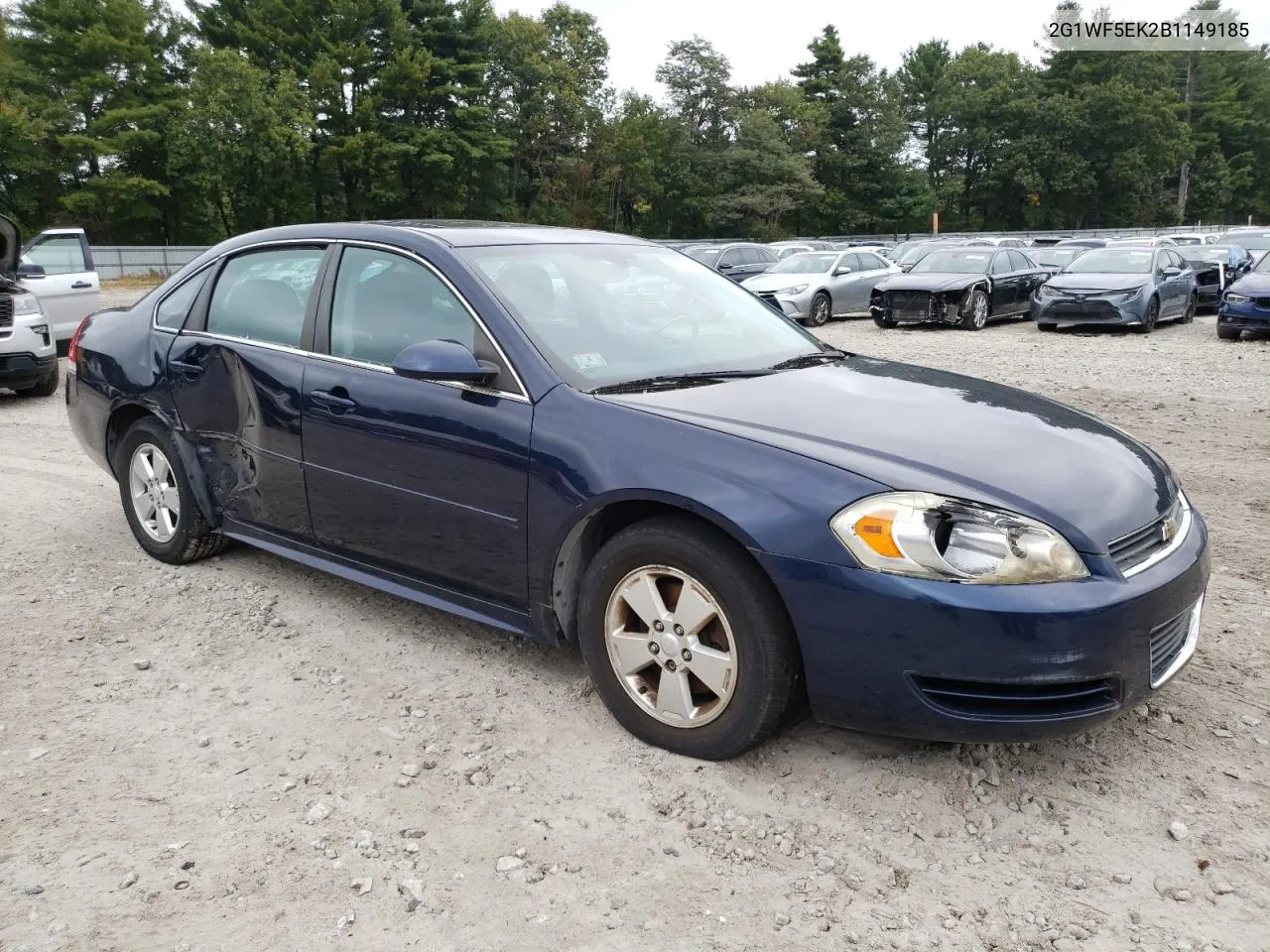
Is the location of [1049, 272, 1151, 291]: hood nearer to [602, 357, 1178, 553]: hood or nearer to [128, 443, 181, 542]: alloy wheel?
[602, 357, 1178, 553]: hood

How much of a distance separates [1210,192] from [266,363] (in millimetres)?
87938

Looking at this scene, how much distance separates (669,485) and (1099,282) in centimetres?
1504

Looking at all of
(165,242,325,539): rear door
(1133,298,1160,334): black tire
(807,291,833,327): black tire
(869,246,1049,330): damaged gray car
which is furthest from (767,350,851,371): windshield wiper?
(807,291,833,327): black tire

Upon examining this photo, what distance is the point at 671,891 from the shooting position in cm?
252

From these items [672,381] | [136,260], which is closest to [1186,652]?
[672,381]

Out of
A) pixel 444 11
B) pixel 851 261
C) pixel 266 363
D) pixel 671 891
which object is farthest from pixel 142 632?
pixel 444 11

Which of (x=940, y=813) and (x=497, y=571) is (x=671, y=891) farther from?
(x=497, y=571)

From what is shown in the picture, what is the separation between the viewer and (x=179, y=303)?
483cm

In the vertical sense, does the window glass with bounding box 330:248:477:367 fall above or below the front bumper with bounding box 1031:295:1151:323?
above

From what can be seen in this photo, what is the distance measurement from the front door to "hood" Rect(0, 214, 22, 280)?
24.8ft

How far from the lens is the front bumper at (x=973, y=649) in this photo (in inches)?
101

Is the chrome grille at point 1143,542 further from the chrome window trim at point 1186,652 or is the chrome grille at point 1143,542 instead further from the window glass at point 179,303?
the window glass at point 179,303

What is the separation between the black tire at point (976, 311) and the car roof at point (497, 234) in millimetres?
13308

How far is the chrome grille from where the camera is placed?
275cm
